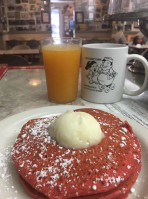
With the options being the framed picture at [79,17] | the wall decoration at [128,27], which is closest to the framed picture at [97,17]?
the framed picture at [79,17]

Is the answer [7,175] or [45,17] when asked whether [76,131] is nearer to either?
[7,175]

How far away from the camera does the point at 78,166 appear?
45cm

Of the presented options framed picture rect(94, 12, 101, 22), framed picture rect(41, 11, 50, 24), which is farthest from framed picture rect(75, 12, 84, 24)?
framed picture rect(41, 11, 50, 24)

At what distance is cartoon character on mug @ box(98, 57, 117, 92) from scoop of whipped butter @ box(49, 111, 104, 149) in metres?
0.36

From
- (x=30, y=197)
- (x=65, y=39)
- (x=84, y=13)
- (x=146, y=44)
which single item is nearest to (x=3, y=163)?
(x=30, y=197)

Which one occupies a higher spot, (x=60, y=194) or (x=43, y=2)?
(x=43, y=2)

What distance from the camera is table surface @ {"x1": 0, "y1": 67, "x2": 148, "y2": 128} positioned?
880mm

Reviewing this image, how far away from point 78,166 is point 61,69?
558mm

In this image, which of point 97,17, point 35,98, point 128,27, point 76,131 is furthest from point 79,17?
point 76,131

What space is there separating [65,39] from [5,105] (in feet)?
1.45

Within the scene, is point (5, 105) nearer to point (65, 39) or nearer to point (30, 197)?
point (65, 39)

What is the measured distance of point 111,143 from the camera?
52 centimetres

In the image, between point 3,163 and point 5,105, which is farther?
point 5,105

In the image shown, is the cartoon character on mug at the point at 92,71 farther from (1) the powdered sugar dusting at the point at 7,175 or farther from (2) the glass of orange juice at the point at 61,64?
(1) the powdered sugar dusting at the point at 7,175
